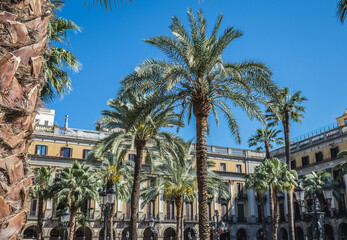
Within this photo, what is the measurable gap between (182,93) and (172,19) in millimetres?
3329

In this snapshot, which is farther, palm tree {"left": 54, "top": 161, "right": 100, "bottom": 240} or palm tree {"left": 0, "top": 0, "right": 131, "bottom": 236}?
palm tree {"left": 54, "top": 161, "right": 100, "bottom": 240}

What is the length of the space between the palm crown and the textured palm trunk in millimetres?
11055

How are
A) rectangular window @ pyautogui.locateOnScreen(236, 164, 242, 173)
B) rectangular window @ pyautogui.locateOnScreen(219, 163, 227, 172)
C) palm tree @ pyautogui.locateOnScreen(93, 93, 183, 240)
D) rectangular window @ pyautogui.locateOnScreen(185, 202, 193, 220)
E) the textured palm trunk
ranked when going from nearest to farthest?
the textured palm trunk < palm tree @ pyautogui.locateOnScreen(93, 93, 183, 240) < rectangular window @ pyautogui.locateOnScreen(185, 202, 193, 220) < rectangular window @ pyautogui.locateOnScreen(219, 163, 227, 172) < rectangular window @ pyautogui.locateOnScreen(236, 164, 242, 173)

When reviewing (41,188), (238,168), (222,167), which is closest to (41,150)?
(41,188)

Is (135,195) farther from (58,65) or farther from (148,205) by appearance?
(148,205)

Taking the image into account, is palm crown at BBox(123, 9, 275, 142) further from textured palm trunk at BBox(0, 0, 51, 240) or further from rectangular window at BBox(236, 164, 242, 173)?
rectangular window at BBox(236, 164, 242, 173)

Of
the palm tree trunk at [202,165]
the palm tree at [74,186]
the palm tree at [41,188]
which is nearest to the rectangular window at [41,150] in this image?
the palm tree at [41,188]

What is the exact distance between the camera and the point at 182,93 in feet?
55.4

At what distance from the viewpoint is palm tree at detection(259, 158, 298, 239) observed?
35.7 m

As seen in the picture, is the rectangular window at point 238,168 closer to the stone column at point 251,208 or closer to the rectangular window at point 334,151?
the stone column at point 251,208

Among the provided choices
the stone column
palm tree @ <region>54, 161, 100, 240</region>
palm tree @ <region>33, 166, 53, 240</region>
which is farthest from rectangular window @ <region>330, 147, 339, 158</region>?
palm tree @ <region>33, 166, 53, 240</region>

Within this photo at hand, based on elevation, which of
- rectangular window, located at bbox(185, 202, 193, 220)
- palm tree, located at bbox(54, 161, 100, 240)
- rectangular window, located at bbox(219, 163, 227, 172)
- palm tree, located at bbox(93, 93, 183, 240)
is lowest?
rectangular window, located at bbox(185, 202, 193, 220)

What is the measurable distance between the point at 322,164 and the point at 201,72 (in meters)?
38.1

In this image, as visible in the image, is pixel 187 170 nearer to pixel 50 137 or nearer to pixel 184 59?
pixel 184 59
